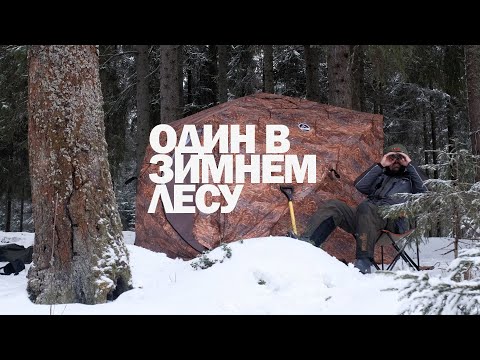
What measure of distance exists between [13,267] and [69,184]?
2.35 meters

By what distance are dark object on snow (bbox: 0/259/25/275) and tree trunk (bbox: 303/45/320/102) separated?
279 inches

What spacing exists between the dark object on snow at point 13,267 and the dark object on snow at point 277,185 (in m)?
1.51

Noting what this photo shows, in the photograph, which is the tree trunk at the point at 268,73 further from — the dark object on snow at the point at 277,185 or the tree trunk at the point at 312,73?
the dark object on snow at the point at 277,185

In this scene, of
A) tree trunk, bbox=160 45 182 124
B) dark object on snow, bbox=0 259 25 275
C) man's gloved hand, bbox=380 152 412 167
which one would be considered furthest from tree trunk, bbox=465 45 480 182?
dark object on snow, bbox=0 259 25 275

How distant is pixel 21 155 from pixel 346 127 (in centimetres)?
955

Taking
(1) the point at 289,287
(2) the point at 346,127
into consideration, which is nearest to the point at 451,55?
(2) the point at 346,127

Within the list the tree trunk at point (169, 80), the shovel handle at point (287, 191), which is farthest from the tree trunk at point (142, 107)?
the shovel handle at point (287, 191)

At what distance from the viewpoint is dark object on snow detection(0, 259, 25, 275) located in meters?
5.62

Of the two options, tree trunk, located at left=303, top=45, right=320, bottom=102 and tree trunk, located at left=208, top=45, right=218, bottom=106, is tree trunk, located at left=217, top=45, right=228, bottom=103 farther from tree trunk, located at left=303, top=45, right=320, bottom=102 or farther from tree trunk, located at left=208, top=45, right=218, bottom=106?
tree trunk, located at left=303, top=45, right=320, bottom=102

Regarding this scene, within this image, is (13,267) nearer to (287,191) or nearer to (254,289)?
(287,191)

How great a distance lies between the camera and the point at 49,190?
3832 millimetres

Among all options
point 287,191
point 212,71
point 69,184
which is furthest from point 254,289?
point 212,71

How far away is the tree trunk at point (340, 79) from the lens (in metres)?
8.11

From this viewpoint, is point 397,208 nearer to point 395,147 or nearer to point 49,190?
point 395,147
